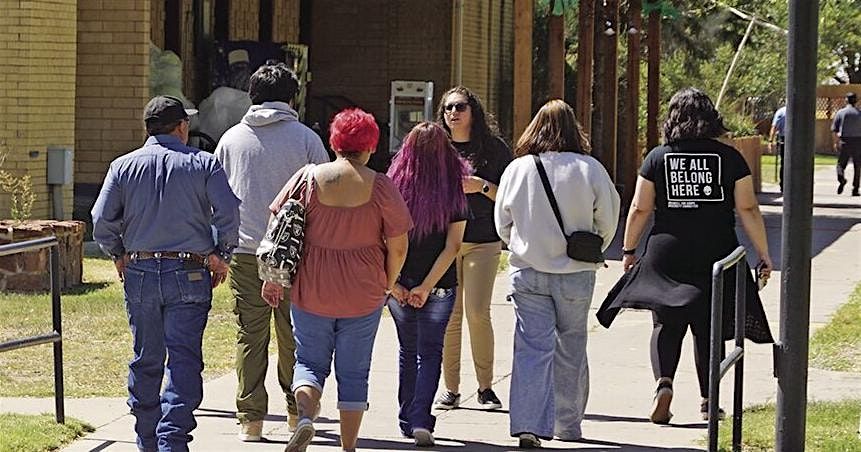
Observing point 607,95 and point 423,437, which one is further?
point 607,95

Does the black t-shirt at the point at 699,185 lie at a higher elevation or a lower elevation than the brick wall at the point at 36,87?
lower

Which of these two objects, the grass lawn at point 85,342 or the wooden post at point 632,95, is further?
the wooden post at point 632,95

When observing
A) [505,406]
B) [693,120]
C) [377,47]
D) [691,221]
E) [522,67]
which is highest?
[377,47]

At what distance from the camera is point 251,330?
27.6ft

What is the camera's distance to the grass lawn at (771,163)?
36691 millimetres

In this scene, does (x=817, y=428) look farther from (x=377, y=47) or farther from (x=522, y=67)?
(x=377, y=47)

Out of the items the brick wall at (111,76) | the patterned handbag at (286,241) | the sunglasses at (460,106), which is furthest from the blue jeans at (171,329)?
the brick wall at (111,76)

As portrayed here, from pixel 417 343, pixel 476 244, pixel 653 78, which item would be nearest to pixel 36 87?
pixel 476 244

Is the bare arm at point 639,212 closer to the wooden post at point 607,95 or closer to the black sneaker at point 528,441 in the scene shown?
the black sneaker at point 528,441

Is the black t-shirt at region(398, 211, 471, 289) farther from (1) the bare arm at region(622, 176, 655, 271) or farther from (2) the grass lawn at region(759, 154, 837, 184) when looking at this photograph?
(2) the grass lawn at region(759, 154, 837, 184)

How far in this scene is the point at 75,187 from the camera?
742 inches

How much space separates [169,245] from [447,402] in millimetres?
2477

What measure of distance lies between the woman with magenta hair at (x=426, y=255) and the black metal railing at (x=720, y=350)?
1.54 m

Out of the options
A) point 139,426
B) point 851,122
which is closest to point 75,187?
point 139,426
